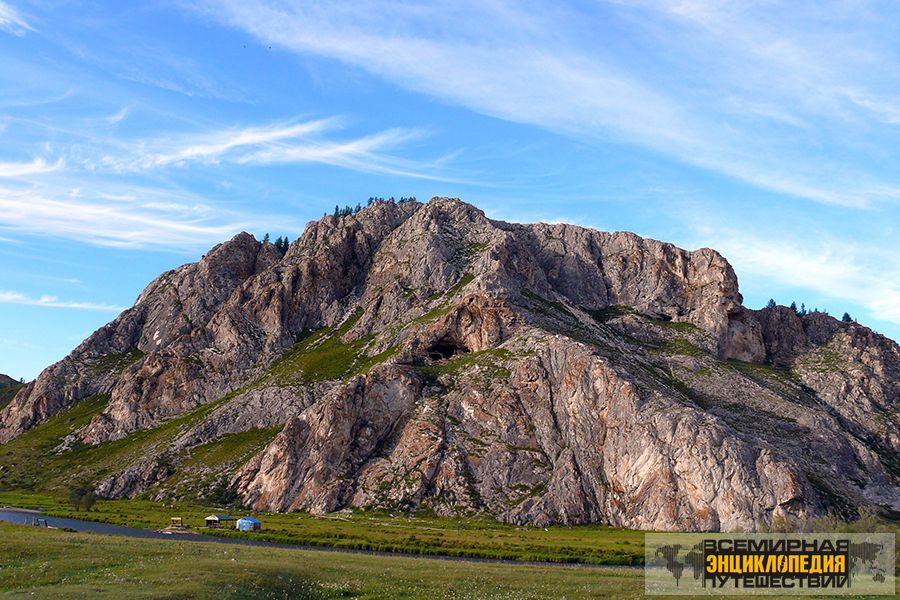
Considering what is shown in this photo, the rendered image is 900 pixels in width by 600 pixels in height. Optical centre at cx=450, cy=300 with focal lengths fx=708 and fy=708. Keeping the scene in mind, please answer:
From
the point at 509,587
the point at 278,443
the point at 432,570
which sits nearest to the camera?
the point at 509,587

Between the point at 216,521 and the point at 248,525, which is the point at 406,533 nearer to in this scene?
the point at 248,525

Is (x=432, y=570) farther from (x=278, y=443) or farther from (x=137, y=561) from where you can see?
(x=278, y=443)

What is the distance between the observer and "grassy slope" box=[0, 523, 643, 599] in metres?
46.1

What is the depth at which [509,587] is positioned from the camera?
2196 inches

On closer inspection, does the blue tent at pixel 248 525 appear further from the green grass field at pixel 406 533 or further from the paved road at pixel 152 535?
the paved road at pixel 152 535

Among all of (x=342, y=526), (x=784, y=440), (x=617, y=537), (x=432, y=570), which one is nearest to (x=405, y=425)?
(x=342, y=526)

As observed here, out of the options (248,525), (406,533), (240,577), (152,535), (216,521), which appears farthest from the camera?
(216,521)

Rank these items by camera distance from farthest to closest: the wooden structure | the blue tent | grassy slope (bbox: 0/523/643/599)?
the wooden structure
the blue tent
grassy slope (bbox: 0/523/643/599)

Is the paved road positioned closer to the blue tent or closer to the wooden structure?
the blue tent

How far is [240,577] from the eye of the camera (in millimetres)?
51312

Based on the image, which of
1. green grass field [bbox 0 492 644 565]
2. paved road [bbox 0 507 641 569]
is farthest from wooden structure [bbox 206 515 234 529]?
paved road [bbox 0 507 641 569]

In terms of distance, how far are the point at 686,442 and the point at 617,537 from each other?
117ft

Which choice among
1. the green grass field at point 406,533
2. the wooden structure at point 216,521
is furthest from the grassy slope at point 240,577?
the wooden structure at point 216,521

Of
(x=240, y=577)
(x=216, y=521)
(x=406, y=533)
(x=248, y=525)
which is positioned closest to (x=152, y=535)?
(x=248, y=525)
